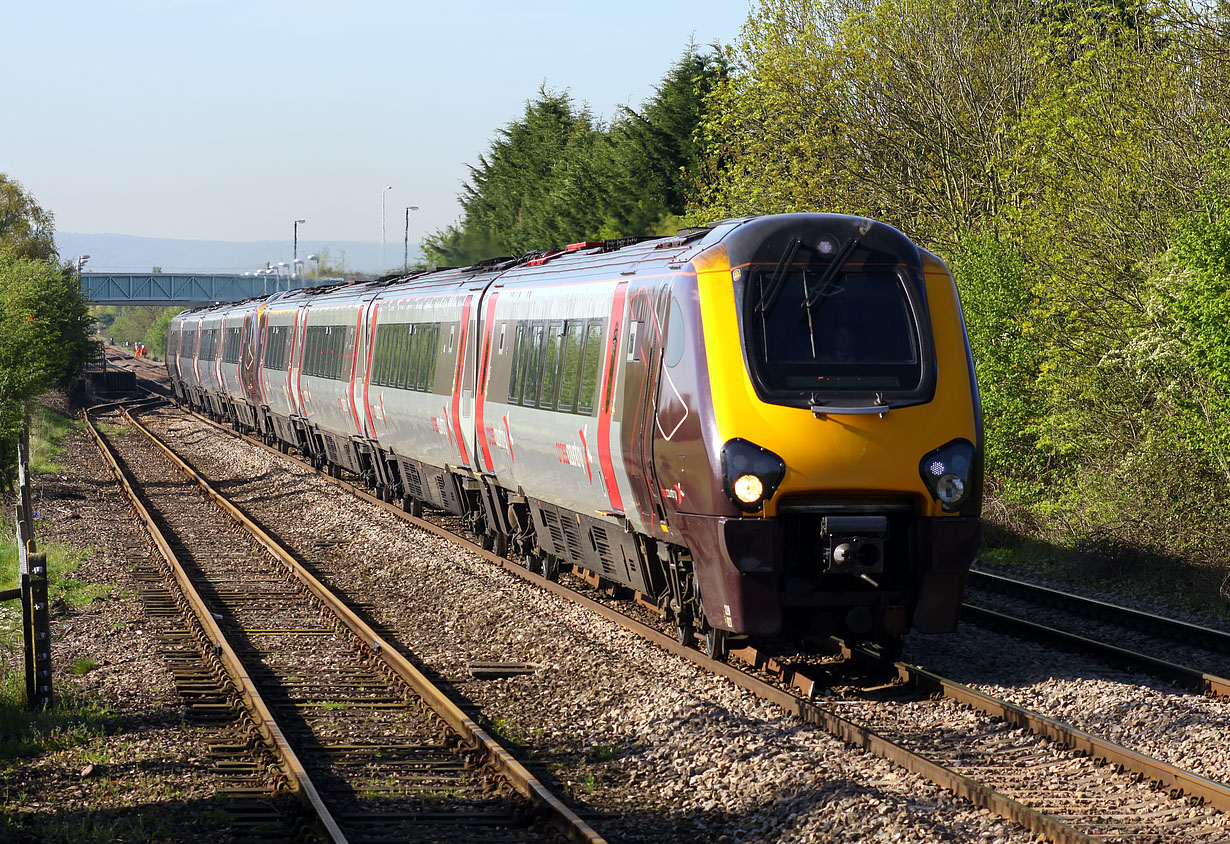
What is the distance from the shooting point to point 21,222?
74.7m

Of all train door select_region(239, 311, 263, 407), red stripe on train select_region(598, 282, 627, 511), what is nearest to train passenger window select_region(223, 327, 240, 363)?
train door select_region(239, 311, 263, 407)

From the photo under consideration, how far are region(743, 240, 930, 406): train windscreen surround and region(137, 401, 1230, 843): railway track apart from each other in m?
2.05

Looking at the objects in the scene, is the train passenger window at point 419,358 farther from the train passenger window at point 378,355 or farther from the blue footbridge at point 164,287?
the blue footbridge at point 164,287

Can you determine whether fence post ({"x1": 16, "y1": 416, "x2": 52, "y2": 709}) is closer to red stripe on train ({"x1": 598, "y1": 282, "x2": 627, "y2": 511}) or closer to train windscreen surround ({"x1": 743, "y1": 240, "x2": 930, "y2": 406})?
red stripe on train ({"x1": 598, "y1": 282, "x2": 627, "y2": 511})

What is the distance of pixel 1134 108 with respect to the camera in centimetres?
1841

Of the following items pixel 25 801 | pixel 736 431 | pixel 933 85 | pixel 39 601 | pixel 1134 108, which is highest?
pixel 933 85

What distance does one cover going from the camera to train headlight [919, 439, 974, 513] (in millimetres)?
9602

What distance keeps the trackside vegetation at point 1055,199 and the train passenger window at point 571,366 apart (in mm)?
6280

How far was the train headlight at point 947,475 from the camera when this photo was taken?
9602 mm

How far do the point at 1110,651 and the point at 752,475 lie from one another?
3.46 m

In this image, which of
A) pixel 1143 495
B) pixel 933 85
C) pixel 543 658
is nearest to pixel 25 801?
pixel 543 658

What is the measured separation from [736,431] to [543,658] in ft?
10.2

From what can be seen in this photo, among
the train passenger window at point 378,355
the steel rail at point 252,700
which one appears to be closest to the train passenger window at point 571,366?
the steel rail at point 252,700

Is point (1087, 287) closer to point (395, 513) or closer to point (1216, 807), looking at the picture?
point (395, 513)
